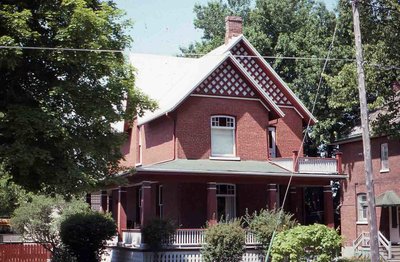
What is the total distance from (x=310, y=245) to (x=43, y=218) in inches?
672

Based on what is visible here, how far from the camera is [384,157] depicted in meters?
39.0

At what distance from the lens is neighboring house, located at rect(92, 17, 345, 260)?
30156mm

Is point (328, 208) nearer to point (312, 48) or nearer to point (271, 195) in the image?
point (271, 195)

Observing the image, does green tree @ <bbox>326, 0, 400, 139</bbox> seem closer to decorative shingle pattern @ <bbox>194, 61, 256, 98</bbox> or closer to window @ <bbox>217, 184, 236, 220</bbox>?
decorative shingle pattern @ <bbox>194, 61, 256, 98</bbox>

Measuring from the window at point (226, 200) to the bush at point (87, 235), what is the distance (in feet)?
20.1

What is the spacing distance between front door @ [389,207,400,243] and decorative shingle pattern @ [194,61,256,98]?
12.2 meters

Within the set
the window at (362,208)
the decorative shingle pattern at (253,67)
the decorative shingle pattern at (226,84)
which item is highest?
the decorative shingle pattern at (253,67)

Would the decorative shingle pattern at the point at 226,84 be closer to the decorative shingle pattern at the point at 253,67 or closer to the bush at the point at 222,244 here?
the decorative shingle pattern at the point at 253,67

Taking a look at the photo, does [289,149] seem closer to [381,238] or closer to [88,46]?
[381,238]

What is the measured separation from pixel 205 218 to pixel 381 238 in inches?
416

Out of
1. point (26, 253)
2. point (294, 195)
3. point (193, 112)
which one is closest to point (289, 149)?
point (294, 195)

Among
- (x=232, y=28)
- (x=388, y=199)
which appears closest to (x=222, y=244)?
(x=388, y=199)

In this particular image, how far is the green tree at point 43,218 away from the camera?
3375 centimetres

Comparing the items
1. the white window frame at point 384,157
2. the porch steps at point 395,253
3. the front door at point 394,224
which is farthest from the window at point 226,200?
the white window frame at point 384,157
